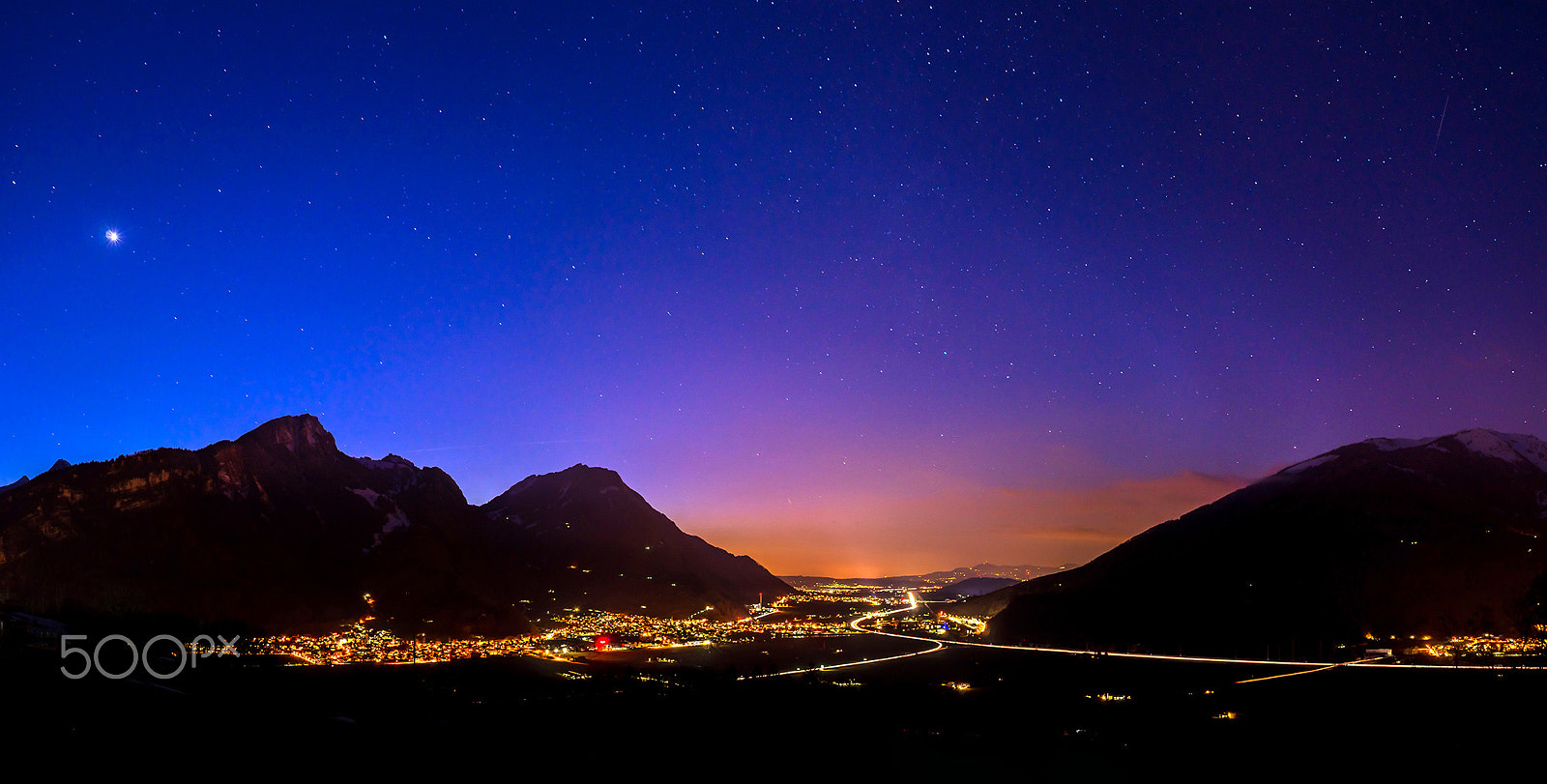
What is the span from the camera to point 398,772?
51094 millimetres

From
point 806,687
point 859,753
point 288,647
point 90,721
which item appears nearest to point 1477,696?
point 859,753

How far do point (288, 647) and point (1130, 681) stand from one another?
537 ft

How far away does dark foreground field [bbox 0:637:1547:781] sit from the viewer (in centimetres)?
5881

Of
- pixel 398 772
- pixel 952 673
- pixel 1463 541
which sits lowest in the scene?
pixel 952 673

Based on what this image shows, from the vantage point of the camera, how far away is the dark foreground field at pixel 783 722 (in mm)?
58812

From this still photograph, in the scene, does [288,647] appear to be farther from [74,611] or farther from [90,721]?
[90,721]

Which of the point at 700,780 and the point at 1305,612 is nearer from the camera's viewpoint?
the point at 700,780

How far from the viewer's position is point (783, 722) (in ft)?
339

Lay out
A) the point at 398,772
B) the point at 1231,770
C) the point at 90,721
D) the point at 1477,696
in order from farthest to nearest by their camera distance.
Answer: the point at 1477,696 < the point at 1231,770 < the point at 90,721 < the point at 398,772

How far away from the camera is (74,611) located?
154m

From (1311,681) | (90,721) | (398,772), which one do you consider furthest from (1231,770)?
(90,721)

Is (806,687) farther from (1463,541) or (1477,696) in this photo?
(1463,541)

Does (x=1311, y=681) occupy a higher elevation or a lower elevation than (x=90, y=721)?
lower

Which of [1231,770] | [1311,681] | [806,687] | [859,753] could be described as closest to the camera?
[1231,770]
